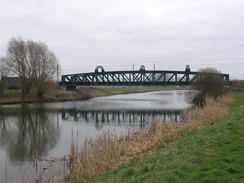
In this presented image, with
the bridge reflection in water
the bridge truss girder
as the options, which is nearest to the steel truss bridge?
the bridge truss girder

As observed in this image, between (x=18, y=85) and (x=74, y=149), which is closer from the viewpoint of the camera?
(x=74, y=149)

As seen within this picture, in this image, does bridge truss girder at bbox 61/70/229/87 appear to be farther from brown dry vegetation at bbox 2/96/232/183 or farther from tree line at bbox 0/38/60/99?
brown dry vegetation at bbox 2/96/232/183

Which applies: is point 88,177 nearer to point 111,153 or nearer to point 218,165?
point 111,153

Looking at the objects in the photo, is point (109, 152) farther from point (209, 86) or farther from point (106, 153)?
point (209, 86)

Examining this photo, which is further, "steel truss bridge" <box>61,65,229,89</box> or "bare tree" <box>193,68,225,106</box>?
"steel truss bridge" <box>61,65,229,89</box>

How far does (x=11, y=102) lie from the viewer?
48.8 m

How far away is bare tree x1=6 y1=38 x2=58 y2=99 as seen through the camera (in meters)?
52.8

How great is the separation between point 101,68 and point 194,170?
7760 centimetres

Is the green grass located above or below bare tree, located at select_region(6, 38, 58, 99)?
below

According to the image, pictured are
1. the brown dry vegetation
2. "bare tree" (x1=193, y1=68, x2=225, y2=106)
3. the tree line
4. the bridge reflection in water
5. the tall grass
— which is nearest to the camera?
the brown dry vegetation

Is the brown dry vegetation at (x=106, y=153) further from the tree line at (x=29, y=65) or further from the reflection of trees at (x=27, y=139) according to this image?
the tree line at (x=29, y=65)

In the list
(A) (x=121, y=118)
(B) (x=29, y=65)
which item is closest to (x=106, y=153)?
(A) (x=121, y=118)

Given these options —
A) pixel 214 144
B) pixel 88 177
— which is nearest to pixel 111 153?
pixel 88 177

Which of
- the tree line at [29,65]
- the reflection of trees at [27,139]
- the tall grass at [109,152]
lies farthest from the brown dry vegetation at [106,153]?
the tree line at [29,65]
